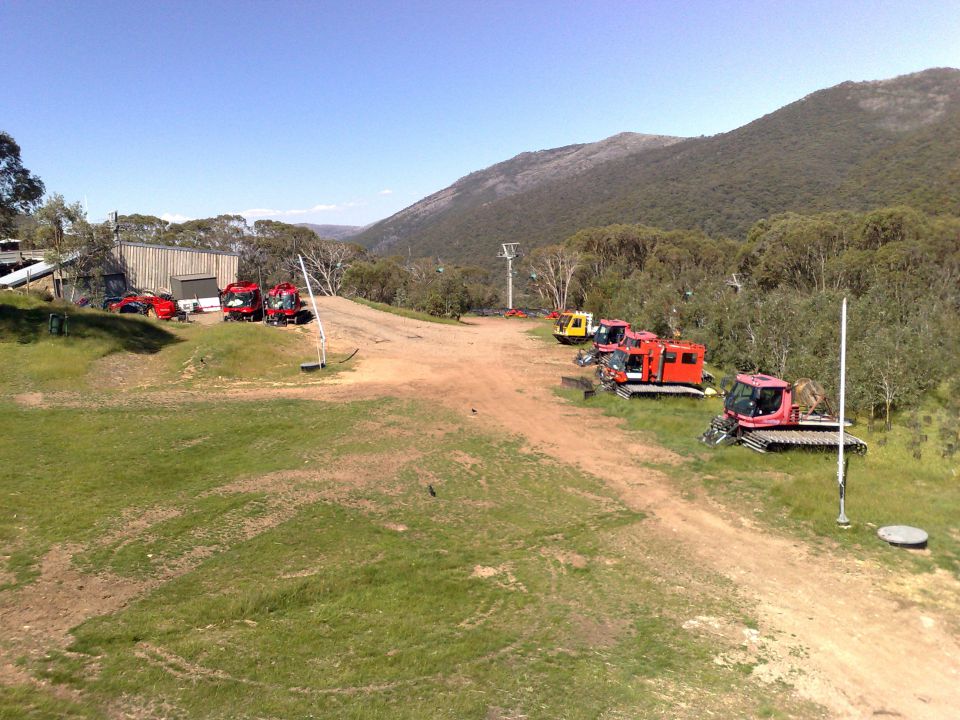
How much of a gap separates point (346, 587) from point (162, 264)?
5058 centimetres

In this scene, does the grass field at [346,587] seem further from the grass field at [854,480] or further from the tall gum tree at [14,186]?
the tall gum tree at [14,186]

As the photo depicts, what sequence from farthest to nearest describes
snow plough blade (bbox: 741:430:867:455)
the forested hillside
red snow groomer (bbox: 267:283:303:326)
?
red snow groomer (bbox: 267:283:303:326), the forested hillside, snow plough blade (bbox: 741:430:867:455)

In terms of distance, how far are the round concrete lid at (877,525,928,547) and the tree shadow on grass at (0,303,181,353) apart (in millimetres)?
31965

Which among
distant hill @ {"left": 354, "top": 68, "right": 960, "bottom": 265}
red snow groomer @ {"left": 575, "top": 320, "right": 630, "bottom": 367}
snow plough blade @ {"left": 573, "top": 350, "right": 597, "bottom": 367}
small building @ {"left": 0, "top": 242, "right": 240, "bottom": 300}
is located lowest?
snow plough blade @ {"left": 573, "top": 350, "right": 597, "bottom": 367}

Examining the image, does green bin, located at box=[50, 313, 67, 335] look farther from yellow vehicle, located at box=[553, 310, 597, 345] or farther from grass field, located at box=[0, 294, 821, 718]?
yellow vehicle, located at box=[553, 310, 597, 345]

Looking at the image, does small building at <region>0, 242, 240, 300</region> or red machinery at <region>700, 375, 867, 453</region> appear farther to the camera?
small building at <region>0, 242, 240, 300</region>

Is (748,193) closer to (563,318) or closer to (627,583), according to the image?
(563,318)

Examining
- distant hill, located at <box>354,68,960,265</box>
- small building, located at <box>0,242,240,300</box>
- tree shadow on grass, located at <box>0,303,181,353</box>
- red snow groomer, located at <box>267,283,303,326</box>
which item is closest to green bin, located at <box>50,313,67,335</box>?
tree shadow on grass, located at <box>0,303,181,353</box>

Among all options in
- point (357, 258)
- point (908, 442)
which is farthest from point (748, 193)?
point (908, 442)

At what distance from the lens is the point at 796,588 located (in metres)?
10.8

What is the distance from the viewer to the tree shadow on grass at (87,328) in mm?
26825

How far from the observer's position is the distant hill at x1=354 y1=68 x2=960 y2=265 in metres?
111

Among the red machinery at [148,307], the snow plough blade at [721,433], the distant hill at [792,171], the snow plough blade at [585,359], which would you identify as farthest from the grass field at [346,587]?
the distant hill at [792,171]

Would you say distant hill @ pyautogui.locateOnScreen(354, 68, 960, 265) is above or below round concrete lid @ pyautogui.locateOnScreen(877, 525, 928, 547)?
above
